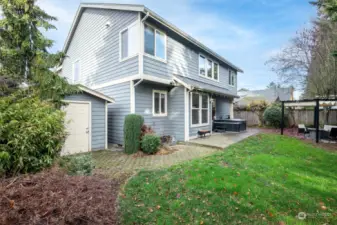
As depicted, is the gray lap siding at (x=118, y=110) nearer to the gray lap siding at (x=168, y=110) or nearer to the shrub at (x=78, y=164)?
the gray lap siding at (x=168, y=110)

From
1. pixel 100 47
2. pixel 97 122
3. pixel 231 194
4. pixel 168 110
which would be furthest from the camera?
pixel 100 47

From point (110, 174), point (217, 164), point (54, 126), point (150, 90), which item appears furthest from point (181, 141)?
point (54, 126)

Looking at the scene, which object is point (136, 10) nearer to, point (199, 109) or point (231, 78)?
point (199, 109)

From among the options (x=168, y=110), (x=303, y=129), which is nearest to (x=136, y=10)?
(x=168, y=110)

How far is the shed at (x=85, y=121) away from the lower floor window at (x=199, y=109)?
188 inches

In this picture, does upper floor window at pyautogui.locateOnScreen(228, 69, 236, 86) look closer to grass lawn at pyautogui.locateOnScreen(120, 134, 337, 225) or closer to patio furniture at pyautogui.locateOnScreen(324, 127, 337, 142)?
patio furniture at pyautogui.locateOnScreen(324, 127, 337, 142)

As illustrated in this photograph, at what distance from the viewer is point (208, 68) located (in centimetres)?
1380

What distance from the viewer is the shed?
762 centimetres

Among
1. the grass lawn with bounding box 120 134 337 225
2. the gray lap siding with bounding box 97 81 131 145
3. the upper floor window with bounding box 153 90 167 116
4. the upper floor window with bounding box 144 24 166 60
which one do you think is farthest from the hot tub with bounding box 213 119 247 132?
the gray lap siding with bounding box 97 81 131 145

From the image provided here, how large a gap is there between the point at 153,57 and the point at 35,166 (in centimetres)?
720

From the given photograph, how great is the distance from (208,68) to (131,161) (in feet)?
32.9

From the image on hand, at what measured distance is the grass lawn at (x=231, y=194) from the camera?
10.4 feet

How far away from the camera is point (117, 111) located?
941cm

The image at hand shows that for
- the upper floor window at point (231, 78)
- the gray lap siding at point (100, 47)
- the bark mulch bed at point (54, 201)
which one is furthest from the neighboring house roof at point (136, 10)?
the bark mulch bed at point (54, 201)
